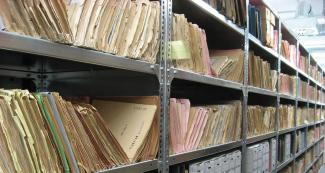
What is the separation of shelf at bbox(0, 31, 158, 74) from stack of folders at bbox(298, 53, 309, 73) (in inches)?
157

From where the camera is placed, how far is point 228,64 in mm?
2094

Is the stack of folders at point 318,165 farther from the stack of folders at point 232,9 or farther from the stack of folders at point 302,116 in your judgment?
the stack of folders at point 232,9

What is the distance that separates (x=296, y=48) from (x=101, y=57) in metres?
3.87

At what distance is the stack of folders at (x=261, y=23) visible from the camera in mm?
2628

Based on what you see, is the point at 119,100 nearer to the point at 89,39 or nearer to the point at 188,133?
the point at 188,133

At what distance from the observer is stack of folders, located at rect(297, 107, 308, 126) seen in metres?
4.56

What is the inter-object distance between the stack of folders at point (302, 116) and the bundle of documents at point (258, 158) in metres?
1.75

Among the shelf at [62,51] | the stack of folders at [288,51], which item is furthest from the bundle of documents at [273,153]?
the shelf at [62,51]

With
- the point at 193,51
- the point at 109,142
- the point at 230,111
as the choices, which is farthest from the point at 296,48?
the point at 109,142

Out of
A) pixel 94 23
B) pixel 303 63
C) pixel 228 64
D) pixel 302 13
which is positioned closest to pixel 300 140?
pixel 303 63

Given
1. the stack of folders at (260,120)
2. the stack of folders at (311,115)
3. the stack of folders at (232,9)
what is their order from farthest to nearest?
1. the stack of folders at (311,115)
2. the stack of folders at (260,120)
3. the stack of folders at (232,9)

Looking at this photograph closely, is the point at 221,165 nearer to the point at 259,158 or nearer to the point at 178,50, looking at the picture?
the point at 178,50

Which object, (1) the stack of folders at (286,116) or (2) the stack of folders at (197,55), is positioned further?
(1) the stack of folders at (286,116)

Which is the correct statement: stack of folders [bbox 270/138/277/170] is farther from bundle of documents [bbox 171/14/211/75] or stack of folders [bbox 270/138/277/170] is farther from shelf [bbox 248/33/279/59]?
bundle of documents [bbox 171/14/211/75]
